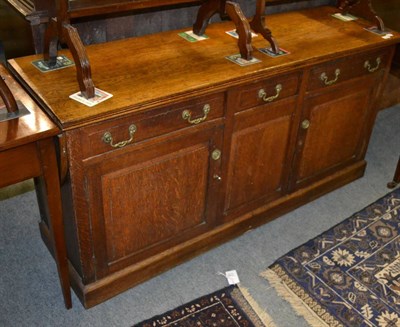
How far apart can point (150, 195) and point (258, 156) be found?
0.59 meters

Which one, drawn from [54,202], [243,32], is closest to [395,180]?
[243,32]

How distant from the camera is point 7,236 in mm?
2434

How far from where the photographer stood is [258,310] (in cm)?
212

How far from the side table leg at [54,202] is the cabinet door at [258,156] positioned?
0.80 metres

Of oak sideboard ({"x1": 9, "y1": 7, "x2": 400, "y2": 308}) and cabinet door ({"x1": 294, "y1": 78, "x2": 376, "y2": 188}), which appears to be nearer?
oak sideboard ({"x1": 9, "y1": 7, "x2": 400, "y2": 308})

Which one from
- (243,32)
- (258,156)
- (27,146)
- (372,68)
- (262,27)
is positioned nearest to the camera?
(27,146)

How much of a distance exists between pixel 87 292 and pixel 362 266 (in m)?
1.30

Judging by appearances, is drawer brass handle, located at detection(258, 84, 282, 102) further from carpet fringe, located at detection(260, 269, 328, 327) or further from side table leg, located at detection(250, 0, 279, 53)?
carpet fringe, located at detection(260, 269, 328, 327)

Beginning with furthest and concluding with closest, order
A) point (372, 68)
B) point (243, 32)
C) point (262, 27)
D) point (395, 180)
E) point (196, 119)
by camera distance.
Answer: point (395, 180)
point (372, 68)
point (262, 27)
point (243, 32)
point (196, 119)

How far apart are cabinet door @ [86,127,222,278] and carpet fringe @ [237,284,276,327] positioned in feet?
1.16

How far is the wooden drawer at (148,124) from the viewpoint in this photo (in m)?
1.69

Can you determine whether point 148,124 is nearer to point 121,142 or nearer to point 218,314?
point 121,142

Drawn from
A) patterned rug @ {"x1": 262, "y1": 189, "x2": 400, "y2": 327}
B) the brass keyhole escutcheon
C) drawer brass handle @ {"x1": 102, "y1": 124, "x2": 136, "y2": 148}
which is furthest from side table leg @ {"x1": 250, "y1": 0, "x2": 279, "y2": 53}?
patterned rug @ {"x1": 262, "y1": 189, "x2": 400, "y2": 327}

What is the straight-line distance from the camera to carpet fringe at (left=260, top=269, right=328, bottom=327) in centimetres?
210
